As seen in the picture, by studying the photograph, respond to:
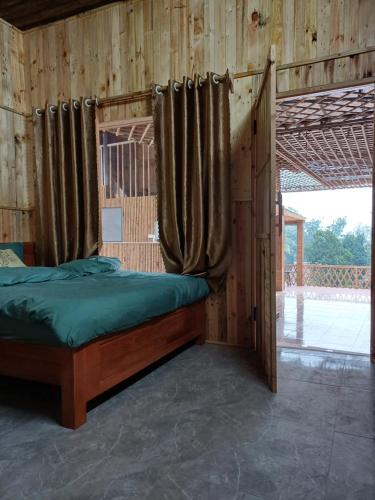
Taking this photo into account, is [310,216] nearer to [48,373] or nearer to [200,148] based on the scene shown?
[200,148]

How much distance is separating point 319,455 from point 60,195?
3.00 meters

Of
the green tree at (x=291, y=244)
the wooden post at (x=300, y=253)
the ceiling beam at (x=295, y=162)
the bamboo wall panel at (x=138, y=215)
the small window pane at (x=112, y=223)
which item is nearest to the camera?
the small window pane at (x=112, y=223)

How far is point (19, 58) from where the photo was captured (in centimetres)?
378

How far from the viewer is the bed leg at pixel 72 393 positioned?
166cm

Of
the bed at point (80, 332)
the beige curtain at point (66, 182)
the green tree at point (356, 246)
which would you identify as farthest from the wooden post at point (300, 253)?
the bed at point (80, 332)

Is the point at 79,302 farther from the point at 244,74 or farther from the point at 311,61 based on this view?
the point at 311,61

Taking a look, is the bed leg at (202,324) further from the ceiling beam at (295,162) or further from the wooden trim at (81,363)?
the ceiling beam at (295,162)

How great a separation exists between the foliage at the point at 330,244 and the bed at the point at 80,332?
6.88m

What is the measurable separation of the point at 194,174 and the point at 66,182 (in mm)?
1300

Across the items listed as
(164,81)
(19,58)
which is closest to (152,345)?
(164,81)

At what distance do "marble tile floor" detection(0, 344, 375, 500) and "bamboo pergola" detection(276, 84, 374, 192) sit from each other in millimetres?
2134

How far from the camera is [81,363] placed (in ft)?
5.56

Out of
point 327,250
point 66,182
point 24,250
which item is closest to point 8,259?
point 24,250

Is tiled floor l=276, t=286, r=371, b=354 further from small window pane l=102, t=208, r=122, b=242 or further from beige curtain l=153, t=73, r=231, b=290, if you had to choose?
small window pane l=102, t=208, r=122, b=242
